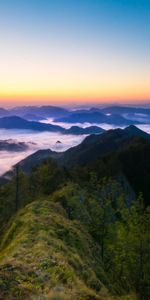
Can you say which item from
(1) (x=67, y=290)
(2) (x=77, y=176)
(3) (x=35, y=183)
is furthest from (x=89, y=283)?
(2) (x=77, y=176)

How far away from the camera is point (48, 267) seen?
882 inches

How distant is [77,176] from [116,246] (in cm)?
8729

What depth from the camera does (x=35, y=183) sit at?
108 metres

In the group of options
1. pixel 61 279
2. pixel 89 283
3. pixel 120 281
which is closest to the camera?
pixel 61 279

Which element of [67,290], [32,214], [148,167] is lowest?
[148,167]

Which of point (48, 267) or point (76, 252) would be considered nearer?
point (48, 267)

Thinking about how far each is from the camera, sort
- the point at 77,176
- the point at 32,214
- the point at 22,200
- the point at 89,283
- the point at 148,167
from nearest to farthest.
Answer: the point at 89,283
the point at 32,214
the point at 22,200
the point at 77,176
the point at 148,167

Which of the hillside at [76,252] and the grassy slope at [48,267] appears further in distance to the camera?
the hillside at [76,252]

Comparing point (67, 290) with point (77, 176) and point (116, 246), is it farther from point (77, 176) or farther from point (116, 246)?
point (77, 176)

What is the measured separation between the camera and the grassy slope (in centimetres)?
1772

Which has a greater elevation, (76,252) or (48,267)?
(48,267)

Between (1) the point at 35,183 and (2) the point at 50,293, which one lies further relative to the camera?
(1) the point at 35,183

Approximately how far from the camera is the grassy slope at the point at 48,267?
1772 cm

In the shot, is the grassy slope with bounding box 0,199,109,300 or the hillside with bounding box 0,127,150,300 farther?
the hillside with bounding box 0,127,150,300
